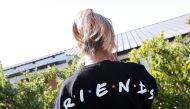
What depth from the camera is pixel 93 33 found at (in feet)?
7.06

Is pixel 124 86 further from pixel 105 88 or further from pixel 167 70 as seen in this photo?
pixel 167 70

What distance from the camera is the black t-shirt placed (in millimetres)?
2051

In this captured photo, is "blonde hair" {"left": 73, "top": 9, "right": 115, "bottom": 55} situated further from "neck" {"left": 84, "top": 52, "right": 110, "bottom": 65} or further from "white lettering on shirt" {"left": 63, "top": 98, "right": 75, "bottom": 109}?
"white lettering on shirt" {"left": 63, "top": 98, "right": 75, "bottom": 109}

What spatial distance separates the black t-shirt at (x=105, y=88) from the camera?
6.73 feet

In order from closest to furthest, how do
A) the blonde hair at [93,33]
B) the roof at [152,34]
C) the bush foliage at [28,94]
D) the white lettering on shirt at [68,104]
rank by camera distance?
the white lettering on shirt at [68,104]
the blonde hair at [93,33]
the bush foliage at [28,94]
the roof at [152,34]

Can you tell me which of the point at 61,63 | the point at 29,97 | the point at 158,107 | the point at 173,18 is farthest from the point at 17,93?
the point at 173,18

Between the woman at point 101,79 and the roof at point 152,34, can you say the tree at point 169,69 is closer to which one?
the woman at point 101,79

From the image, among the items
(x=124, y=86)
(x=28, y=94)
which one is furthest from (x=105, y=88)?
(x=28, y=94)

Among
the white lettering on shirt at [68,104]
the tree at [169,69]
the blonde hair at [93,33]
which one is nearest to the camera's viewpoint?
the white lettering on shirt at [68,104]

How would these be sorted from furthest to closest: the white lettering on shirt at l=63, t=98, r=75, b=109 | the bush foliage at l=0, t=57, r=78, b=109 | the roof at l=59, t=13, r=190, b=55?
the roof at l=59, t=13, r=190, b=55, the bush foliage at l=0, t=57, r=78, b=109, the white lettering on shirt at l=63, t=98, r=75, b=109

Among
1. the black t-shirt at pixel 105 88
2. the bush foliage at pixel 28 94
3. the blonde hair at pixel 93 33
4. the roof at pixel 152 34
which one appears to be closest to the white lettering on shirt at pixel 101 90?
the black t-shirt at pixel 105 88

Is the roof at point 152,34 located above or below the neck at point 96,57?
below

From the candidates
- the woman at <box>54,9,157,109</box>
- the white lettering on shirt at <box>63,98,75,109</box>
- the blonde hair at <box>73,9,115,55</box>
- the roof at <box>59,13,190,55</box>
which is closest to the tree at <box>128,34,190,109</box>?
the woman at <box>54,9,157,109</box>

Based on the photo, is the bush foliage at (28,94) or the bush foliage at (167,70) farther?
the bush foliage at (28,94)
